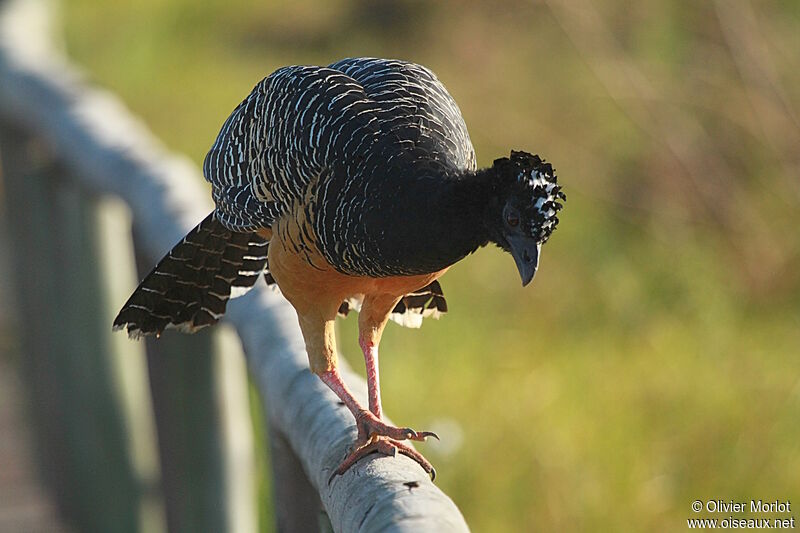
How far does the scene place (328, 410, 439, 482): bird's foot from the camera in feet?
7.13

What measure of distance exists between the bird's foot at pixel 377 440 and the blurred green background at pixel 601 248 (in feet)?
3.40

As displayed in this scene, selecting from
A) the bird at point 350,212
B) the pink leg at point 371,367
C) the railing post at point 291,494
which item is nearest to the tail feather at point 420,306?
the bird at point 350,212

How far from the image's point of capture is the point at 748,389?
4.80 meters

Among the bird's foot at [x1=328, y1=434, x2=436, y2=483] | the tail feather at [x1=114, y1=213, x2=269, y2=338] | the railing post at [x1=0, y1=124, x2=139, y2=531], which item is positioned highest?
the railing post at [x1=0, y1=124, x2=139, y2=531]

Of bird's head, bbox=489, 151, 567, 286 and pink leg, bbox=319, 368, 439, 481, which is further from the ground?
bird's head, bbox=489, 151, 567, 286

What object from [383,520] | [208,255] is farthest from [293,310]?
[383,520]

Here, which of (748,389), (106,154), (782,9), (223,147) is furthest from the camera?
(782,9)

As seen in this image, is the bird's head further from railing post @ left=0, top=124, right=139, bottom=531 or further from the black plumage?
railing post @ left=0, top=124, right=139, bottom=531

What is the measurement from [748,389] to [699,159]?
2208mm

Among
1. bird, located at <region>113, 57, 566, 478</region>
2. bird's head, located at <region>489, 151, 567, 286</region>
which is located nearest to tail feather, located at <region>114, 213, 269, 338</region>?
bird, located at <region>113, 57, 566, 478</region>

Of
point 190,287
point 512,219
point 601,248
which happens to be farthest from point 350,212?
point 601,248

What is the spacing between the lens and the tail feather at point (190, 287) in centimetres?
306

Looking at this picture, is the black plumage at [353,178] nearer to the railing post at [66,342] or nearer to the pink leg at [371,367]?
the pink leg at [371,367]

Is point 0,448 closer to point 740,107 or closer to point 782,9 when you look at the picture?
point 740,107
